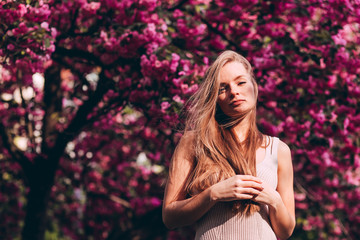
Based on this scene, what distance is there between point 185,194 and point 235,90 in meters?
0.53

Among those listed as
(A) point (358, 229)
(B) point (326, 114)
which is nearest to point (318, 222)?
(A) point (358, 229)

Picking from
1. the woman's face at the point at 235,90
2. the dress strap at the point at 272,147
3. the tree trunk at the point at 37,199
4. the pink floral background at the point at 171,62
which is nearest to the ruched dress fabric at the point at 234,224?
the dress strap at the point at 272,147

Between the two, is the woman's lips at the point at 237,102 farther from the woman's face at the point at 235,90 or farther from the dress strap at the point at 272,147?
the dress strap at the point at 272,147

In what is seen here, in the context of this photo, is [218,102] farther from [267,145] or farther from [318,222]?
[318,222]

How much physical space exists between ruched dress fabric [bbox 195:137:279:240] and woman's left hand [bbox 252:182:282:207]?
0.09m

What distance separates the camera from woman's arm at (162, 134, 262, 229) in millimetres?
1914

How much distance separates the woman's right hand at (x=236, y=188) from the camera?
1901mm

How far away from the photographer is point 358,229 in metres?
6.84

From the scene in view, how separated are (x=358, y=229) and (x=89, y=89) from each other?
4.50 meters

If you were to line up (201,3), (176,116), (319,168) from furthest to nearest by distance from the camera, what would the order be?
(319,168) < (201,3) < (176,116)

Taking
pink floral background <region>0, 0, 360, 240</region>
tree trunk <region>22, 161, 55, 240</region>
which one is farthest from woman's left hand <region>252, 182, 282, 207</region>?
tree trunk <region>22, 161, 55, 240</region>

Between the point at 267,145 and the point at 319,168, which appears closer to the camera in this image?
the point at 267,145

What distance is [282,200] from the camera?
2.22m

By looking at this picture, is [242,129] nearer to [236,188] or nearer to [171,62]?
[236,188]
